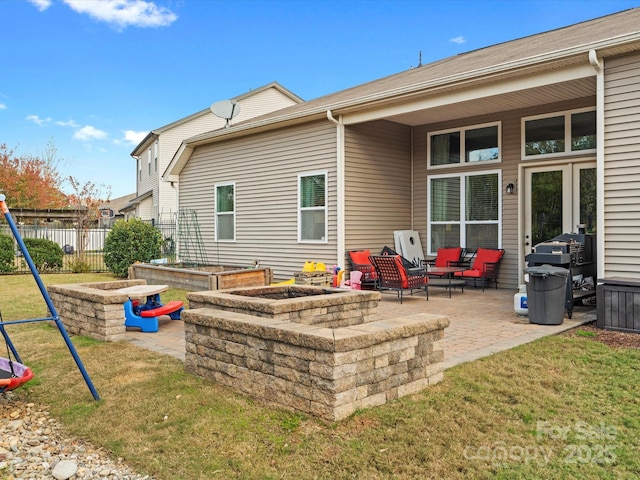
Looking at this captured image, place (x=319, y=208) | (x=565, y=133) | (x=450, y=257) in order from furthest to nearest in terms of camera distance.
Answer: (x=319, y=208) → (x=450, y=257) → (x=565, y=133)

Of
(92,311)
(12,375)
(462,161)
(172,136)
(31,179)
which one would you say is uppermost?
(172,136)

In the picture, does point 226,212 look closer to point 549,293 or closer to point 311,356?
point 549,293

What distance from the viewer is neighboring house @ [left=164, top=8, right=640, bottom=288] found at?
260 inches

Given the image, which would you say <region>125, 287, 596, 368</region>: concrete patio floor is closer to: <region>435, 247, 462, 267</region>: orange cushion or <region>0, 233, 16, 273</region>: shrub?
<region>435, 247, 462, 267</region>: orange cushion

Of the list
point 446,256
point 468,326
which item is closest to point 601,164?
point 468,326

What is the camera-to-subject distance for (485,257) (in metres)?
9.77

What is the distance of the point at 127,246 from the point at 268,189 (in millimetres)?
4289

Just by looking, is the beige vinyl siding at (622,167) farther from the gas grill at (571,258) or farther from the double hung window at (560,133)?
the double hung window at (560,133)

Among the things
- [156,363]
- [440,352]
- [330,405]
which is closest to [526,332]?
[440,352]

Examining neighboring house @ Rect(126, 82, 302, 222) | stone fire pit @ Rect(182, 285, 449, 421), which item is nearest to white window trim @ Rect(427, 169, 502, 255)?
stone fire pit @ Rect(182, 285, 449, 421)

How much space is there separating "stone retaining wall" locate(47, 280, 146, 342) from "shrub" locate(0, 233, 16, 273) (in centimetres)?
972

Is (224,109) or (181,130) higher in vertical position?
(181,130)

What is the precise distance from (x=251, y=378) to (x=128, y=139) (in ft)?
189

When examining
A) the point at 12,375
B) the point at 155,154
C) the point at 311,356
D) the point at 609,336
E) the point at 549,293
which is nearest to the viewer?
the point at 311,356
